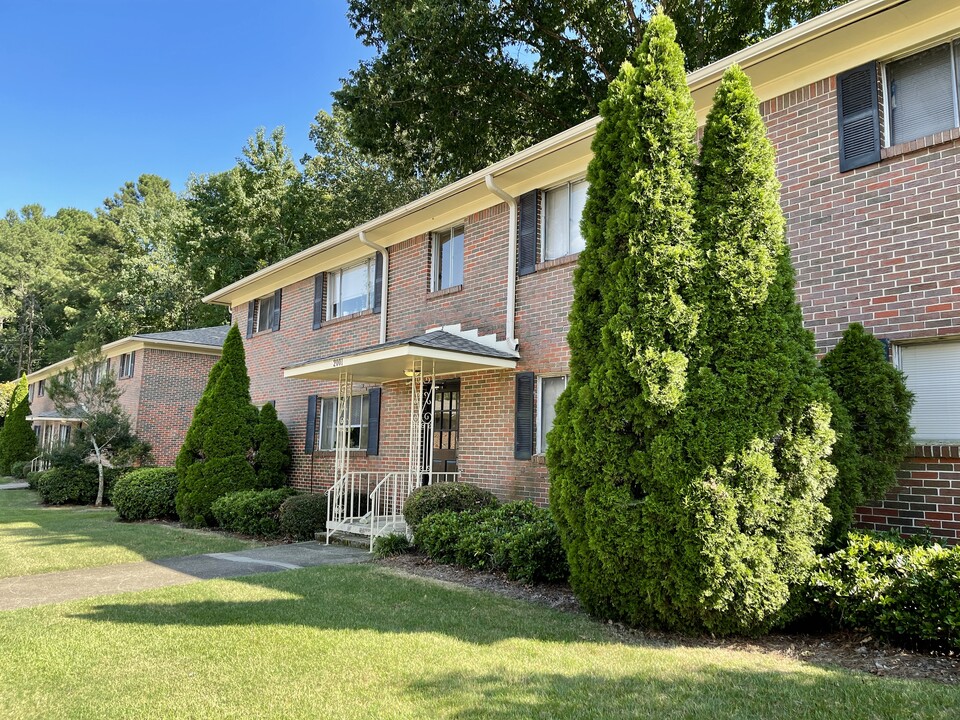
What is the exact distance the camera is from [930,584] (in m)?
4.72

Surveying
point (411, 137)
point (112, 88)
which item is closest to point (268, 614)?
point (411, 137)

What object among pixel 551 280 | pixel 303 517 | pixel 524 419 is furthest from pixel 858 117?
pixel 303 517

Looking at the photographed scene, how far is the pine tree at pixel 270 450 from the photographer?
14.5 meters

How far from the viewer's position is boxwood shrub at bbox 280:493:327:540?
38.0 feet

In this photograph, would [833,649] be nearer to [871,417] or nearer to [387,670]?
[871,417]

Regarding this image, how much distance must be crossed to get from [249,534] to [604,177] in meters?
9.42

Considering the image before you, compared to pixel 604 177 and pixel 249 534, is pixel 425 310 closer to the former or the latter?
pixel 249 534

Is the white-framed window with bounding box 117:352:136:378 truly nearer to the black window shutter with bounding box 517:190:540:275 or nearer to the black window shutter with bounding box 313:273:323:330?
the black window shutter with bounding box 313:273:323:330

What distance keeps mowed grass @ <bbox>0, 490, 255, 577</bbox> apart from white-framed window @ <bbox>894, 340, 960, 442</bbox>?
368 inches

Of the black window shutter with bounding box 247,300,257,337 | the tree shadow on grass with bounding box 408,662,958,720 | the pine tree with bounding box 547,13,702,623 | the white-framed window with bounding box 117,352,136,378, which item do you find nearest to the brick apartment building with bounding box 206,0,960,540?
the black window shutter with bounding box 247,300,257,337

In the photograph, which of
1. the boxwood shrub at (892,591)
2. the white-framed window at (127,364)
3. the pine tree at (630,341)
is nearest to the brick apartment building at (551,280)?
the boxwood shrub at (892,591)

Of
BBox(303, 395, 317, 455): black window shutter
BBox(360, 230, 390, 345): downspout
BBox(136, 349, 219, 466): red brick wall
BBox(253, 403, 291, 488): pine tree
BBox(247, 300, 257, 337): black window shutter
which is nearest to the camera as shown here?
BBox(360, 230, 390, 345): downspout

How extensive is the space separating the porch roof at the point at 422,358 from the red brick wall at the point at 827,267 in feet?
1.29

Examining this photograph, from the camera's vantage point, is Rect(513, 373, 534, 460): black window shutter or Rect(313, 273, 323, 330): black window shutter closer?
Rect(513, 373, 534, 460): black window shutter
